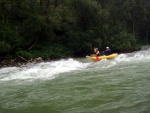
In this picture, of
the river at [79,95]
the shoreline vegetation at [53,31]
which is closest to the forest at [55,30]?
the shoreline vegetation at [53,31]

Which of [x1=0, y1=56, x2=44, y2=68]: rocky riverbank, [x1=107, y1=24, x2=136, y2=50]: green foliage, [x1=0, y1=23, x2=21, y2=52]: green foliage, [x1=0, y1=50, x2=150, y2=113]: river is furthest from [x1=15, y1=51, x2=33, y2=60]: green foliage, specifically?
[x1=0, y1=50, x2=150, y2=113]: river

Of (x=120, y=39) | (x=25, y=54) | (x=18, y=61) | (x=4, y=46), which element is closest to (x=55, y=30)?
(x=25, y=54)

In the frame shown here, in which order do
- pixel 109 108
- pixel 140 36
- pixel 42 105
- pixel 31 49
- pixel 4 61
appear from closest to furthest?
1. pixel 109 108
2. pixel 42 105
3. pixel 4 61
4. pixel 31 49
5. pixel 140 36

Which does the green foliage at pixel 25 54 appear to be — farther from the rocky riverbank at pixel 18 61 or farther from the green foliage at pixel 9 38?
the green foliage at pixel 9 38

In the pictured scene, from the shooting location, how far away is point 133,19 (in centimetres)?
3859

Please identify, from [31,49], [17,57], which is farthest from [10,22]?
[17,57]

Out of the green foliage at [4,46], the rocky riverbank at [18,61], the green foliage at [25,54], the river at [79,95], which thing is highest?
the green foliage at [4,46]

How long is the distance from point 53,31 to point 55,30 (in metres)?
0.48

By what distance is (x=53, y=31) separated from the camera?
87.2 feet

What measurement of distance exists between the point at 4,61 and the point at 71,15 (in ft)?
32.0

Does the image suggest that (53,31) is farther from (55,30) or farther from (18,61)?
(18,61)

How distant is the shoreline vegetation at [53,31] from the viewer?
21.8 metres

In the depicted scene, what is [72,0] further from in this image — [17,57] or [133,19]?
[133,19]

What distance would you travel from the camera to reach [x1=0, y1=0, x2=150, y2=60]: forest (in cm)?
2232
